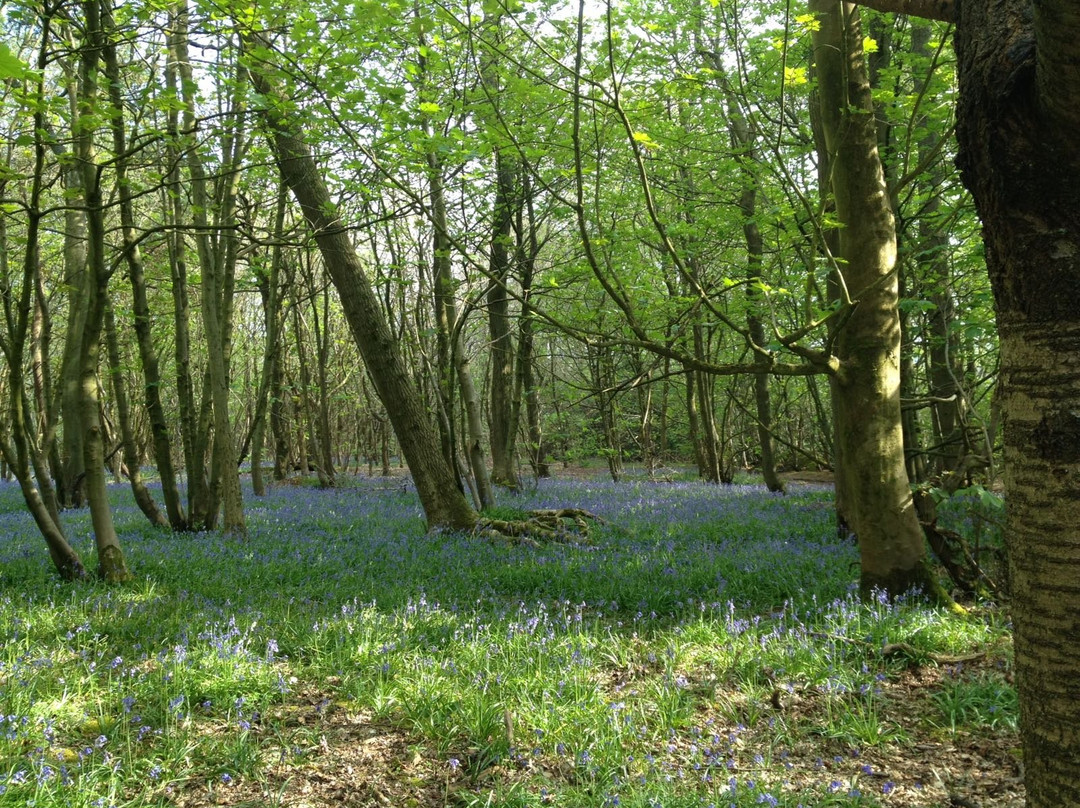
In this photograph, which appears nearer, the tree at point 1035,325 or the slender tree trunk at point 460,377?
the tree at point 1035,325

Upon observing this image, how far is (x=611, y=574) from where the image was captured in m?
6.34

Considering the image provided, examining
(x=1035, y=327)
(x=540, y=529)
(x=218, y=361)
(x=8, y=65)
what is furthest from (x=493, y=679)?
(x=218, y=361)

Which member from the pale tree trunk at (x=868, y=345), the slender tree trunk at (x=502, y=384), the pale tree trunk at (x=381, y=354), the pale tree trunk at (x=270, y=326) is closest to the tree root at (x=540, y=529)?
the pale tree trunk at (x=381, y=354)

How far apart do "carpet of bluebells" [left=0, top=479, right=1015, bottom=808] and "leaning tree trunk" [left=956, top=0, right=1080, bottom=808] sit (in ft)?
4.37

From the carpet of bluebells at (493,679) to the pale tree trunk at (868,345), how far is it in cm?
44

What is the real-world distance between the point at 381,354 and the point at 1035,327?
25.3 ft

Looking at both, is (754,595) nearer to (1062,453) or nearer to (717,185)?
(1062,453)

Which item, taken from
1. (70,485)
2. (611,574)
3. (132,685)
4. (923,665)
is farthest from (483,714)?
(70,485)

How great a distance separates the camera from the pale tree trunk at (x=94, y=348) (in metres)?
5.54

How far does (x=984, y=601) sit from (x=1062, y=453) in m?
4.37

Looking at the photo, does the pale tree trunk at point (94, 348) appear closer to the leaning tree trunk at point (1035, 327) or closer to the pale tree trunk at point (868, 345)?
the pale tree trunk at point (868, 345)

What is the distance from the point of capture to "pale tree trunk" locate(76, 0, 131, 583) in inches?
218

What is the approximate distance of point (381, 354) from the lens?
338 inches

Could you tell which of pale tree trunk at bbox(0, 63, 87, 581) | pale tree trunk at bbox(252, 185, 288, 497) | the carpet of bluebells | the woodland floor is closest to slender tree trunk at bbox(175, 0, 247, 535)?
pale tree trunk at bbox(252, 185, 288, 497)
